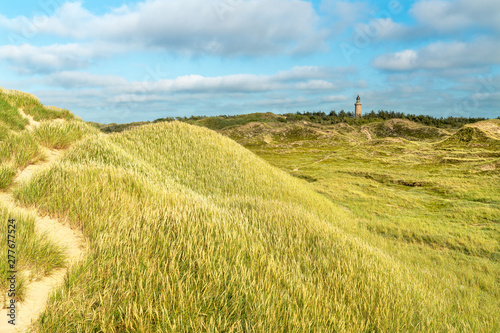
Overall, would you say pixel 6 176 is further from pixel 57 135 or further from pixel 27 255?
pixel 57 135

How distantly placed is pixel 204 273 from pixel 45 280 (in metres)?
1.72

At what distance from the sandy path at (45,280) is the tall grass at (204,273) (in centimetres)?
14

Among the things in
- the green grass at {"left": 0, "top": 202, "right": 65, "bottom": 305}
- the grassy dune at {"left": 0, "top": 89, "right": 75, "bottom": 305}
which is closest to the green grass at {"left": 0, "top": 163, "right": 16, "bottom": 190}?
the grassy dune at {"left": 0, "top": 89, "right": 75, "bottom": 305}

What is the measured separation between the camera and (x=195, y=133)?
15.4 m

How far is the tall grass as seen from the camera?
2.83 m

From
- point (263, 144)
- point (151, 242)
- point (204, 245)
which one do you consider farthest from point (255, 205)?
point (263, 144)

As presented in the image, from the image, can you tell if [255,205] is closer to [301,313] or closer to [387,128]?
[301,313]

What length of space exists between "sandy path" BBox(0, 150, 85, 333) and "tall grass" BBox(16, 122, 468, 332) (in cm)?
14

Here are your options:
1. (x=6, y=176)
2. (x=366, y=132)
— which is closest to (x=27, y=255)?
(x=6, y=176)

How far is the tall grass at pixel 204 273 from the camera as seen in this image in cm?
283

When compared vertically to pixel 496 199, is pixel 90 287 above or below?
above

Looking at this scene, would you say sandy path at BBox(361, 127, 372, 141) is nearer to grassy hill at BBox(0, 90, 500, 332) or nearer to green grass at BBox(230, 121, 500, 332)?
green grass at BBox(230, 121, 500, 332)

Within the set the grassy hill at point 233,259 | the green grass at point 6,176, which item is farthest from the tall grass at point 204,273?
the green grass at point 6,176

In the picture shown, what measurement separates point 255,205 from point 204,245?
408 centimetres
